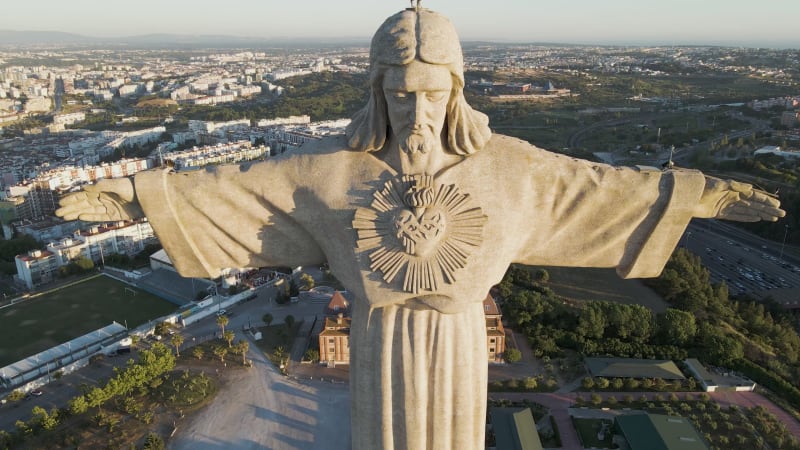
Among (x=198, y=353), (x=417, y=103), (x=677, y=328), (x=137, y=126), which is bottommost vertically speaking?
(x=198, y=353)

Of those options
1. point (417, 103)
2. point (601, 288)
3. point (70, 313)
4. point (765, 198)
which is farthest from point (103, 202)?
point (70, 313)

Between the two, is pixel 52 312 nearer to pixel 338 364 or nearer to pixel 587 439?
pixel 338 364

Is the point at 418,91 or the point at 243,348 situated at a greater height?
the point at 418,91

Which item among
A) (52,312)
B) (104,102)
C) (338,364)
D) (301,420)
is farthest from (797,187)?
(104,102)

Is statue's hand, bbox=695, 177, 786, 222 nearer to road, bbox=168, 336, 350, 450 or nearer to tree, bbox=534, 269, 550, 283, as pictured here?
road, bbox=168, 336, 350, 450

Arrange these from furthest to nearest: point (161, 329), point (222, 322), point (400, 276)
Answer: point (161, 329) < point (222, 322) < point (400, 276)

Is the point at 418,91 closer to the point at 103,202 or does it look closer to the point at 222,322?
the point at 103,202

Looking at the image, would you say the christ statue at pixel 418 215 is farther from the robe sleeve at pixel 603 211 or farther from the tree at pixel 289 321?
the tree at pixel 289 321
